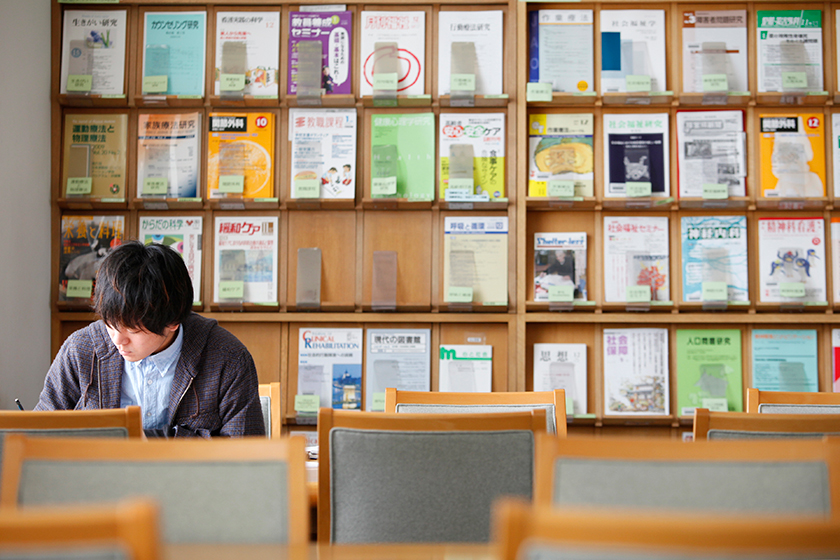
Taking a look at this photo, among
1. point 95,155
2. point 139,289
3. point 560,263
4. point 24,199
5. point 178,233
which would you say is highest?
point 95,155

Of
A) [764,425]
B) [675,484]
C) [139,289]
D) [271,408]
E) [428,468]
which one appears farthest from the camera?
[271,408]

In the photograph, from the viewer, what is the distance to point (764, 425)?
1423mm

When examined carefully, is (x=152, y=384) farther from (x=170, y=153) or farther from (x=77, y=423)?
(x=170, y=153)

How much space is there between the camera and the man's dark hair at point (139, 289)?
5.46 ft

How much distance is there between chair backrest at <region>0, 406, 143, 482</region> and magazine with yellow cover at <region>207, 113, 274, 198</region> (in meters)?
2.02

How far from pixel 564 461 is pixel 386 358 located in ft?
7.59

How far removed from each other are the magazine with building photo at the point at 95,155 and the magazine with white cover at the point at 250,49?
1.96 feet

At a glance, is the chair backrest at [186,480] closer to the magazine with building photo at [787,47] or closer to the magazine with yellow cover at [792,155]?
the magazine with yellow cover at [792,155]

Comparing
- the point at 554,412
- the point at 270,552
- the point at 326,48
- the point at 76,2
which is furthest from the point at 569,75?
the point at 270,552

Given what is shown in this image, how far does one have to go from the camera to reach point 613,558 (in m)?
0.62

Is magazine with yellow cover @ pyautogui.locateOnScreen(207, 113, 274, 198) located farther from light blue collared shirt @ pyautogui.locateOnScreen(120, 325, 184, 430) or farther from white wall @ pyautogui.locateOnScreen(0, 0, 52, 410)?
light blue collared shirt @ pyautogui.locateOnScreen(120, 325, 184, 430)

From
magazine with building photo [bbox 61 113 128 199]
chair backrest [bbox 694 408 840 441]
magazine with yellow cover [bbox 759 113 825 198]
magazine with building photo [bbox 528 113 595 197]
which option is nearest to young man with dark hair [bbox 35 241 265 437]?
chair backrest [bbox 694 408 840 441]

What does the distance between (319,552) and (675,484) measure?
552mm

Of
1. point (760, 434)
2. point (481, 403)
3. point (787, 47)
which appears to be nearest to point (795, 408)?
point (760, 434)
